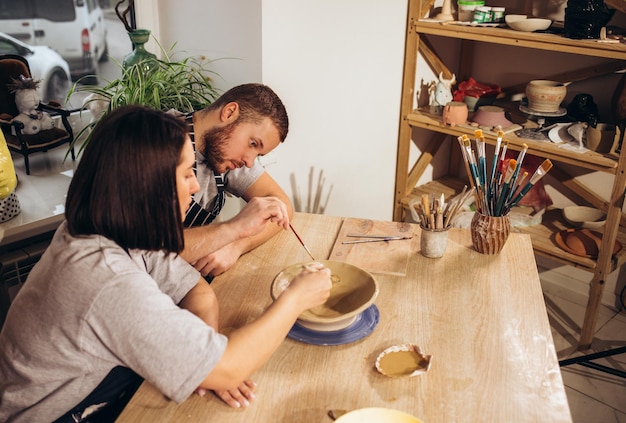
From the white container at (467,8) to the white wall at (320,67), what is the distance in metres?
0.25

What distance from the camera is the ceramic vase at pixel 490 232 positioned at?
1610 millimetres

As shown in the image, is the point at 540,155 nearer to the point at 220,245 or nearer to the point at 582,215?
the point at 582,215

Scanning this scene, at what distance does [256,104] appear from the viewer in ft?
5.75

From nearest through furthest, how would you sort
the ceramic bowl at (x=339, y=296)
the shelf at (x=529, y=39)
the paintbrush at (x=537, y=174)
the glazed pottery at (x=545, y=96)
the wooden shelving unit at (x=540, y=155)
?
1. the ceramic bowl at (x=339, y=296)
2. the paintbrush at (x=537, y=174)
3. the shelf at (x=529, y=39)
4. the wooden shelving unit at (x=540, y=155)
5. the glazed pottery at (x=545, y=96)

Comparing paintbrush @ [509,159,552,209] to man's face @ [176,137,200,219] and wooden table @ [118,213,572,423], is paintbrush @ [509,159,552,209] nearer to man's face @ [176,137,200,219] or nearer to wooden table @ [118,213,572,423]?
wooden table @ [118,213,572,423]

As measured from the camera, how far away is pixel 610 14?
7.23 ft

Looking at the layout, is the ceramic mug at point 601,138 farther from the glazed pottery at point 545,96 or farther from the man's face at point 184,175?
the man's face at point 184,175

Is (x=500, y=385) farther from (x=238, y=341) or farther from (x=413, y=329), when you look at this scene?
(x=238, y=341)

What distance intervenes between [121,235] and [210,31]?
1.60 meters

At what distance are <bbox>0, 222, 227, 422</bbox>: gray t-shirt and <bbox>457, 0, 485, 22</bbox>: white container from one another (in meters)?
1.98

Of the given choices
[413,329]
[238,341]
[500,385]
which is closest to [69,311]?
[238,341]

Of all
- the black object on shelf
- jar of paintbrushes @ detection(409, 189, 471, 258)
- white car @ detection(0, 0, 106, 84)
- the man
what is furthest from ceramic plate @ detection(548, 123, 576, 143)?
white car @ detection(0, 0, 106, 84)

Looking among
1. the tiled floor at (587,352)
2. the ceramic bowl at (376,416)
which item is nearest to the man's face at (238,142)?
the ceramic bowl at (376,416)

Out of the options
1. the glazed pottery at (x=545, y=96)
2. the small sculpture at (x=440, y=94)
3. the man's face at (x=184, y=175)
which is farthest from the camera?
the small sculpture at (x=440, y=94)
